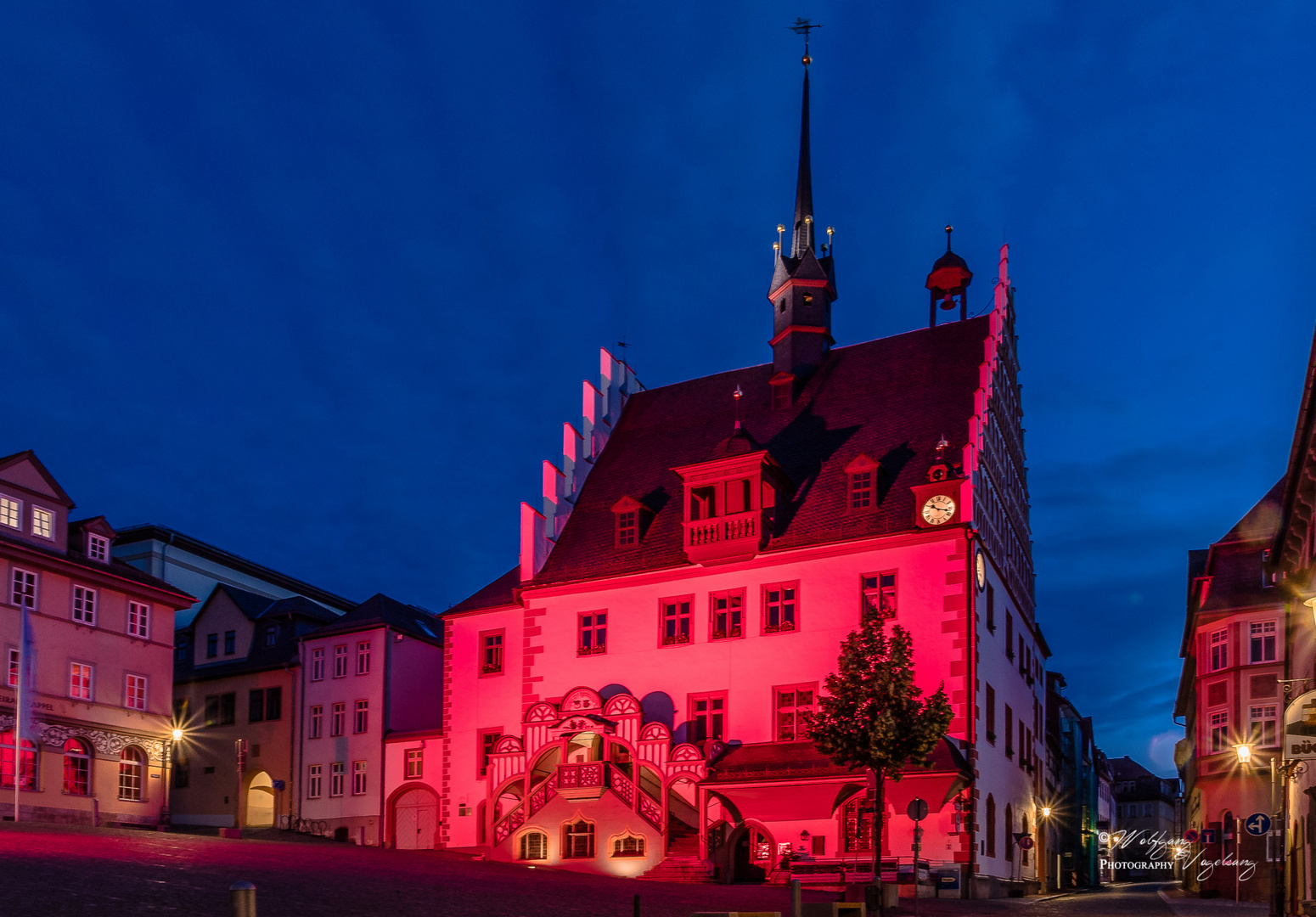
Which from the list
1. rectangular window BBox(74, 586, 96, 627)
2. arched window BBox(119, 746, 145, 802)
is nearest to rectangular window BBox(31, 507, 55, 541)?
rectangular window BBox(74, 586, 96, 627)

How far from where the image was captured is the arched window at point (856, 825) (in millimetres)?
36688

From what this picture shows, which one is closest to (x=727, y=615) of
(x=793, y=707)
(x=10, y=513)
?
(x=793, y=707)

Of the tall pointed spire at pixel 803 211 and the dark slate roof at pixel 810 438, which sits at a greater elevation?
the tall pointed spire at pixel 803 211

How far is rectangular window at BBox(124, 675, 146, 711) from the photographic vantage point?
49969 mm

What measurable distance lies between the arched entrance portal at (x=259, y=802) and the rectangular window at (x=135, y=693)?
890cm

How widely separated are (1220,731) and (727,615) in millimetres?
23983

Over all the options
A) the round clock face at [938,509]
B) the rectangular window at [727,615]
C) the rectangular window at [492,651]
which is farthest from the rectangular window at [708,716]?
the rectangular window at [492,651]

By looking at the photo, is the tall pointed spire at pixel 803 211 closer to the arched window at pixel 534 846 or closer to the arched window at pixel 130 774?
the arched window at pixel 534 846

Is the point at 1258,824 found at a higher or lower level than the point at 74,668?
lower

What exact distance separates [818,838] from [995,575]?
35.9 feet

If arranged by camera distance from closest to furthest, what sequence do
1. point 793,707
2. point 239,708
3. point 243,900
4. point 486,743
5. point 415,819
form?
point 243,900
point 793,707
point 486,743
point 415,819
point 239,708

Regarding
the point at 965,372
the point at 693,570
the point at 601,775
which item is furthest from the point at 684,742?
the point at 965,372

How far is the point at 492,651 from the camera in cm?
4725

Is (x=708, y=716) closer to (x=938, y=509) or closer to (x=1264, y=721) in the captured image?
(x=938, y=509)
